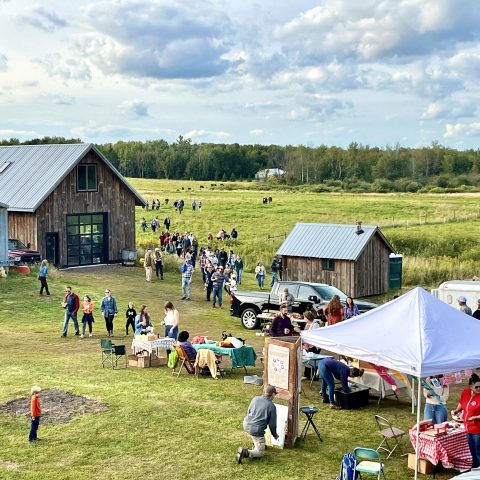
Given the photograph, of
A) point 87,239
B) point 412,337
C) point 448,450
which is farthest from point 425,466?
point 87,239

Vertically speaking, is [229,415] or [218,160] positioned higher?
[218,160]

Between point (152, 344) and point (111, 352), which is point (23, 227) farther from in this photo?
point (152, 344)

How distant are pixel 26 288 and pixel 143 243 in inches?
623

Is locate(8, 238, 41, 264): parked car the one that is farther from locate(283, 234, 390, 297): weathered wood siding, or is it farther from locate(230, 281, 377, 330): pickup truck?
locate(230, 281, 377, 330): pickup truck

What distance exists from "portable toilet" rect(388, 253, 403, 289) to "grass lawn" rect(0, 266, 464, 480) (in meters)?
12.8

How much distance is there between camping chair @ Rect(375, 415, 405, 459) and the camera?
466 inches

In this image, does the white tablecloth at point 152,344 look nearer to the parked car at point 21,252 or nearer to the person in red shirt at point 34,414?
the person in red shirt at point 34,414

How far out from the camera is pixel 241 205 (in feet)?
247

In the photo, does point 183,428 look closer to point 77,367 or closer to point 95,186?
point 77,367

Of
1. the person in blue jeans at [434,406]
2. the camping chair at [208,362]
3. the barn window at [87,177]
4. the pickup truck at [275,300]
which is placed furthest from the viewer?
the barn window at [87,177]

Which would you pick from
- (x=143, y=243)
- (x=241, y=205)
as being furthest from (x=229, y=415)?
(x=241, y=205)

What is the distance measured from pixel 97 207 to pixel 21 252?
5.31 m

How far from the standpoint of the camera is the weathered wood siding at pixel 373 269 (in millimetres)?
30391

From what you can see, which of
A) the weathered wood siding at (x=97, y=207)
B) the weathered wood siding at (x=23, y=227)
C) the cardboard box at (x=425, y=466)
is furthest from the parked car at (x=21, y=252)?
the cardboard box at (x=425, y=466)
